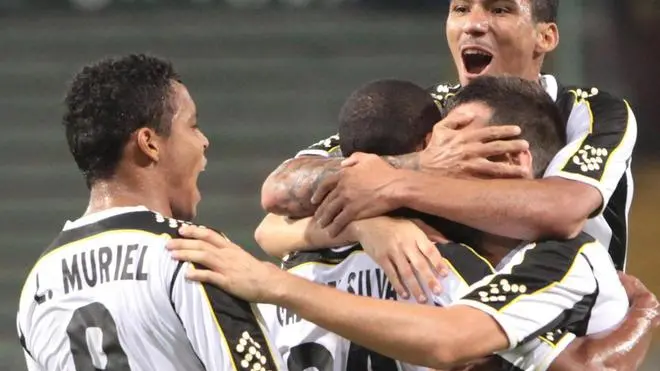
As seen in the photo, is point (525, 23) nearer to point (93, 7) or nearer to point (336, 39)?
point (336, 39)

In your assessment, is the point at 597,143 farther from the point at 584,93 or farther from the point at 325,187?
the point at 325,187

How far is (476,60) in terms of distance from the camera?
3721 millimetres

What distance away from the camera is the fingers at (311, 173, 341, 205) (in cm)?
314

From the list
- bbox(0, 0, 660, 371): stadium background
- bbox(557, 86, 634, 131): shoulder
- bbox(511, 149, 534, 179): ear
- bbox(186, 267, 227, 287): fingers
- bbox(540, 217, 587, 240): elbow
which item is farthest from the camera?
bbox(0, 0, 660, 371): stadium background

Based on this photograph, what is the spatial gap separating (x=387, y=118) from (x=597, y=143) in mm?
587

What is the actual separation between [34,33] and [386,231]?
14.2 ft


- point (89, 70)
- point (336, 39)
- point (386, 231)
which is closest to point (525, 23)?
point (386, 231)

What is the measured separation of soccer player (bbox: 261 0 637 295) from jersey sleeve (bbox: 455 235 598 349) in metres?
0.09

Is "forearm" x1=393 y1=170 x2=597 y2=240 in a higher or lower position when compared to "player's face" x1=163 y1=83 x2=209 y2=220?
lower

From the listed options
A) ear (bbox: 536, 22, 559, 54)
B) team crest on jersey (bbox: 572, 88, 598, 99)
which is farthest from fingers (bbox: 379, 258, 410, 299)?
ear (bbox: 536, 22, 559, 54)

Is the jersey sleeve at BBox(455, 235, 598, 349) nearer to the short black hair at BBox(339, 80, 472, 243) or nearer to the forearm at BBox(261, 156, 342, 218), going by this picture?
the short black hair at BBox(339, 80, 472, 243)

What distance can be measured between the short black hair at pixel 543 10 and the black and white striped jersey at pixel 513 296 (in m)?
0.94

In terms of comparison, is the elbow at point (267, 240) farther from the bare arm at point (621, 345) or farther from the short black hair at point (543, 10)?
the short black hair at point (543, 10)

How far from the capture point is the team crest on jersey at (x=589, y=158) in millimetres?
3143
